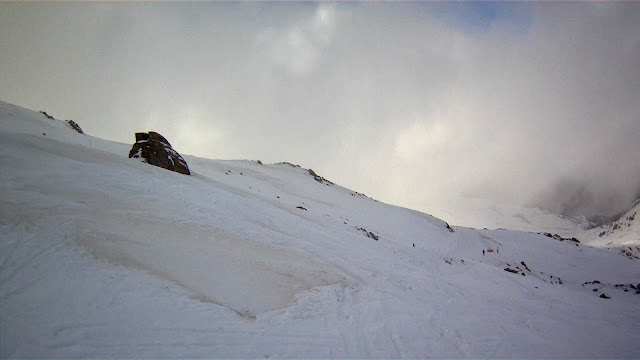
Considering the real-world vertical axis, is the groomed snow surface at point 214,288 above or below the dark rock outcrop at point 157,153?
below

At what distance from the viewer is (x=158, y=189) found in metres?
14.0

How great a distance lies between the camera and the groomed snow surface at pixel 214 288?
5.69 m

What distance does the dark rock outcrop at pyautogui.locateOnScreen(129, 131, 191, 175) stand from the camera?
19.4 metres

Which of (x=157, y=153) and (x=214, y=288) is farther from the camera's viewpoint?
(x=157, y=153)

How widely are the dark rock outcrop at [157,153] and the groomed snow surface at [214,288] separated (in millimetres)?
2917

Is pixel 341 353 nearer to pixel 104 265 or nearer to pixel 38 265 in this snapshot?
pixel 104 265

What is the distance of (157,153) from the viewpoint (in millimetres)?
19734

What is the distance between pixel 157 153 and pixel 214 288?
15608 millimetres

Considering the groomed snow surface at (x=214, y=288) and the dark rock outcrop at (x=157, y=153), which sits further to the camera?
the dark rock outcrop at (x=157, y=153)

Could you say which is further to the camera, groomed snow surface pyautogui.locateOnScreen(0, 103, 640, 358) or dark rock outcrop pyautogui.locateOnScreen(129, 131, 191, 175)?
dark rock outcrop pyautogui.locateOnScreen(129, 131, 191, 175)

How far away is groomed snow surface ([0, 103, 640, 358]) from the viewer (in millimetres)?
5688

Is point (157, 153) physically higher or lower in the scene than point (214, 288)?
higher

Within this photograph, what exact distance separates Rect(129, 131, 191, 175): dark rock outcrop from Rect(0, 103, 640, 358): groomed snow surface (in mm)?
2917

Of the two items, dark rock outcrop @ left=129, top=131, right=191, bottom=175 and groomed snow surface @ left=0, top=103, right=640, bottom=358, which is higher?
dark rock outcrop @ left=129, top=131, right=191, bottom=175
